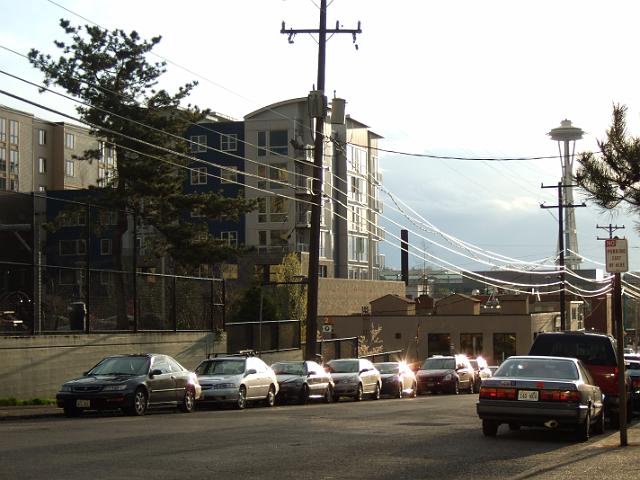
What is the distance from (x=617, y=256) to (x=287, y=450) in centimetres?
630

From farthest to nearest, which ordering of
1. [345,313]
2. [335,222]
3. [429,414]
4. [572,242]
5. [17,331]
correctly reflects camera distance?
[572,242], [335,222], [345,313], [17,331], [429,414]

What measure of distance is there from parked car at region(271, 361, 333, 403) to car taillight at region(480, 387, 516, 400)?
14797mm

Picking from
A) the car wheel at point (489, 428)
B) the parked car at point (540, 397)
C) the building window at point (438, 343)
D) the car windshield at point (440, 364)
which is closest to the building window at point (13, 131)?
the building window at point (438, 343)

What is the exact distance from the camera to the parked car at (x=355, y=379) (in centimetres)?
3584

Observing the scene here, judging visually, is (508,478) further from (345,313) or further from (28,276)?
(345,313)

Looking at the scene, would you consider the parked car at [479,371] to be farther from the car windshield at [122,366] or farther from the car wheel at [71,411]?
the car wheel at [71,411]

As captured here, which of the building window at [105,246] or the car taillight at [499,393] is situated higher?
the building window at [105,246]

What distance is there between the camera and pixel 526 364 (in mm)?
18125

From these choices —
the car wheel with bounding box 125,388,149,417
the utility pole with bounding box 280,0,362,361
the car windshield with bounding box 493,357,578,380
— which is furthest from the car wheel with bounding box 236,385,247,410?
the car windshield with bounding box 493,357,578,380

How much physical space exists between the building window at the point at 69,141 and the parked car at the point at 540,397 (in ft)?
281

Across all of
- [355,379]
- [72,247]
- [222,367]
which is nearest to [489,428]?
[222,367]

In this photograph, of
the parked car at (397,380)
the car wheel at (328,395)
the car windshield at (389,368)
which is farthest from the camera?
the car windshield at (389,368)

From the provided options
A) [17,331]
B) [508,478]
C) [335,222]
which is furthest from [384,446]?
[335,222]

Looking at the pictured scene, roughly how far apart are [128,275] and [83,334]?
3.77 meters
